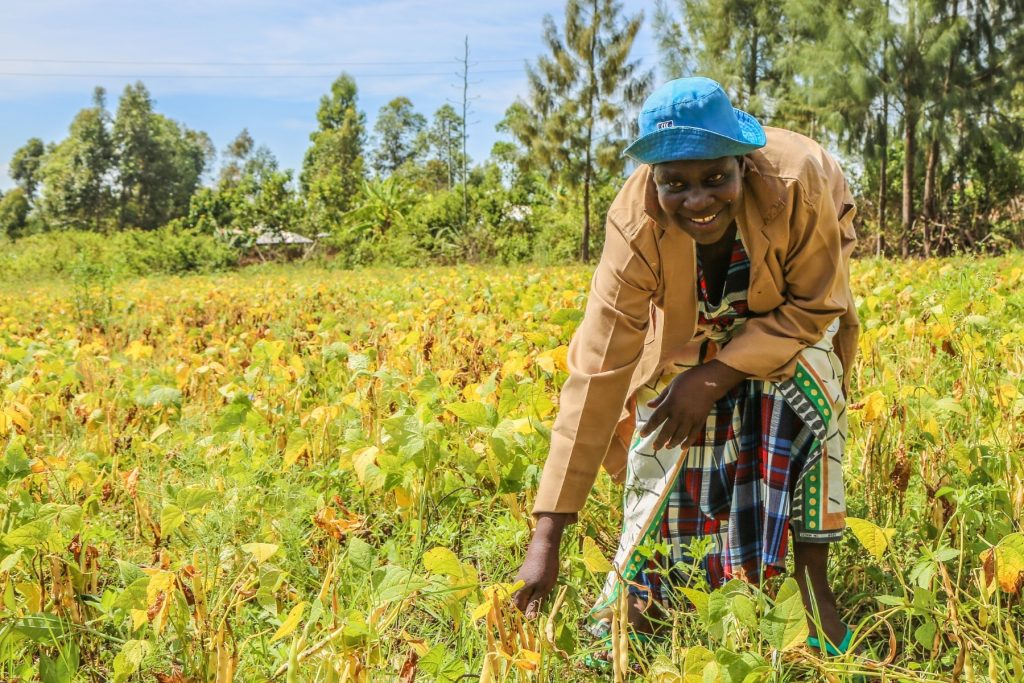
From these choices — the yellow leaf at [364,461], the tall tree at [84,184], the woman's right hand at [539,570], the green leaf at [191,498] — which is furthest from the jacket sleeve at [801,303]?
the tall tree at [84,184]

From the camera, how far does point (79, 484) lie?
1869 mm

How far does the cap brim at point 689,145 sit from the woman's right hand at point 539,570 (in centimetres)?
61

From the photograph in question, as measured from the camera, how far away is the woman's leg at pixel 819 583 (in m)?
1.48

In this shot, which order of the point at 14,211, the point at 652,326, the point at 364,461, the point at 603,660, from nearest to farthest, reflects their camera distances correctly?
the point at 603,660 < the point at 652,326 < the point at 364,461 < the point at 14,211

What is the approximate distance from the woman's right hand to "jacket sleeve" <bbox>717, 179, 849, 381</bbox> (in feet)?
1.33

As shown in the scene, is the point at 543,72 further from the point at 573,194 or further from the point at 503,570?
the point at 503,570

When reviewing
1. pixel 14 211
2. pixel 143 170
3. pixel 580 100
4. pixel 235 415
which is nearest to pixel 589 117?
pixel 580 100

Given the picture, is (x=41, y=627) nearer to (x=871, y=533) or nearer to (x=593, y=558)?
(x=593, y=558)

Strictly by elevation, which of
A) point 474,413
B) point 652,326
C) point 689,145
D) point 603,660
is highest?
point 689,145

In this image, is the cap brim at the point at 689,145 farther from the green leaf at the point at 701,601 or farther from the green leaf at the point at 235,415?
the green leaf at the point at 235,415

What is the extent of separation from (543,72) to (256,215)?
7.68 meters

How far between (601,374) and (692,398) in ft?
0.51

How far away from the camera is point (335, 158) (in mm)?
32562

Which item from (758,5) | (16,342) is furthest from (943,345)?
(758,5)
